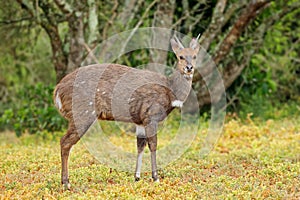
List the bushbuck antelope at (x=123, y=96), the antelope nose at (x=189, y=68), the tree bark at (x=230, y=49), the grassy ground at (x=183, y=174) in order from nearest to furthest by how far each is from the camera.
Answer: the grassy ground at (x=183, y=174)
the bushbuck antelope at (x=123, y=96)
the antelope nose at (x=189, y=68)
the tree bark at (x=230, y=49)

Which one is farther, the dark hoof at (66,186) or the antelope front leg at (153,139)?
the antelope front leg at (153,139)

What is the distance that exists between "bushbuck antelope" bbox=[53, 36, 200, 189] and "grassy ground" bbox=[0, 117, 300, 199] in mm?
532

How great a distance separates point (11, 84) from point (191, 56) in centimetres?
1470

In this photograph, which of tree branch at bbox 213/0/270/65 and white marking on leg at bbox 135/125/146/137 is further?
tree branch at bbox 213/0/270/65

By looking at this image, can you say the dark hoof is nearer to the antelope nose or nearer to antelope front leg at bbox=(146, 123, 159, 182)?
antelope front leg at bbox=(146, 123, 159, 182)

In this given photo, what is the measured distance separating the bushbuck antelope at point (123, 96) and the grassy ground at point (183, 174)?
1.75ft

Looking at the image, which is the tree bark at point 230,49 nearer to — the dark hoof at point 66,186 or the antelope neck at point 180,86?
the antelope neck at point 180,86

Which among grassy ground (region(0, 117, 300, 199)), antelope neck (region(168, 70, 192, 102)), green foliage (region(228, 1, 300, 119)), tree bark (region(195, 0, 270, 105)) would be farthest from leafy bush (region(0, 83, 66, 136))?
antelope neck (region(168, 70, 192, 102))

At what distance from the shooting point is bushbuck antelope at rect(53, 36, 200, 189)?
753 centimetres

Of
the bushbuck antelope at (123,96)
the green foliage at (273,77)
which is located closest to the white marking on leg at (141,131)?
the bushbuck antelope at (123,96)

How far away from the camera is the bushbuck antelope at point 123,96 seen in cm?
753

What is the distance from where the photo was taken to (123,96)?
7801mm

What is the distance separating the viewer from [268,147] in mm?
10289

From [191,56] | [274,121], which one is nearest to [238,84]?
[274,121]
